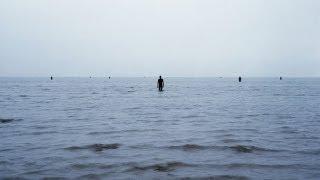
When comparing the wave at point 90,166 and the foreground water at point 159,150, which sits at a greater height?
the wave at point 90,166

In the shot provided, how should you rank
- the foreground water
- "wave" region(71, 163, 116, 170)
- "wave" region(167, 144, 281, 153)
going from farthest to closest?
"wave" region(167, 144, 281, 153) < "wave" region(71, 163, 116, 170) < the foreground water

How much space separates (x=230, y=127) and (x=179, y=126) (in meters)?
2.37

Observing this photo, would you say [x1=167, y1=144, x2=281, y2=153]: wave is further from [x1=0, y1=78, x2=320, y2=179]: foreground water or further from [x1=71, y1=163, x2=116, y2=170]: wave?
[x1=71, y1=163, x2=116, y2=170]: wave

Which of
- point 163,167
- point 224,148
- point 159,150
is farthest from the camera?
point 224,148

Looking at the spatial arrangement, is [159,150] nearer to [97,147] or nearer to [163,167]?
[97,147]

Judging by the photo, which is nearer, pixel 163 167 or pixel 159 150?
pixel 163 167

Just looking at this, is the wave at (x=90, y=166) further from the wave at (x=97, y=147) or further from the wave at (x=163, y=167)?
the wave at (x=97, y=147)

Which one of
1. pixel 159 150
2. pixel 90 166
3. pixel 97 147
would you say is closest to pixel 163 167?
pixel 90 166

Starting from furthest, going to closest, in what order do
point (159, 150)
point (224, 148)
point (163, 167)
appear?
point (224, 148) < point (159, 150) < point (163, 167)

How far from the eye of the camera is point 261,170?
9.49 metres

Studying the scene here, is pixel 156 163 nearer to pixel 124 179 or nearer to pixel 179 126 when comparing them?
pixel 124 179

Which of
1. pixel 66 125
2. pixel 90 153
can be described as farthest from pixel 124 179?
pixel 66 125

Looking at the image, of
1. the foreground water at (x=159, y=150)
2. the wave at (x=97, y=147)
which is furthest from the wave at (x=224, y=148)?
the wave at (x=97, y=147)

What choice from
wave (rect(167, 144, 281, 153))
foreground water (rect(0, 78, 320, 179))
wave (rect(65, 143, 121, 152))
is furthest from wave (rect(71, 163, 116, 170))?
wave (rect(167, 144, 281, 153))
